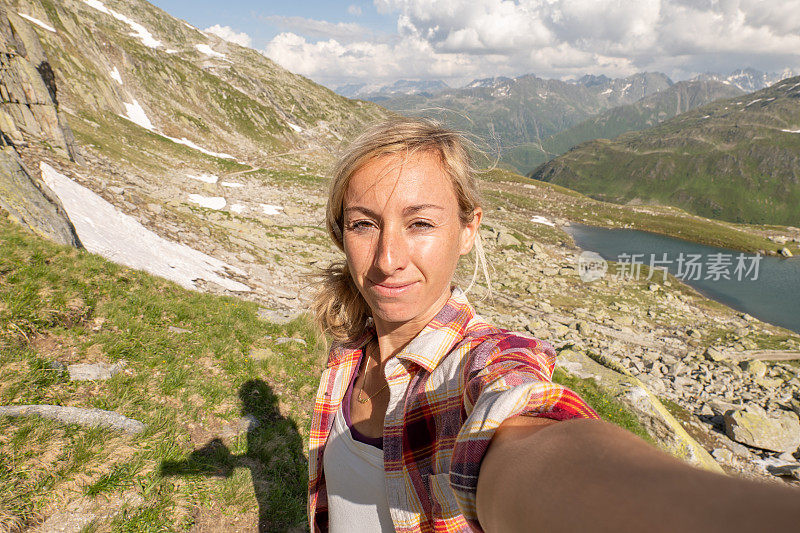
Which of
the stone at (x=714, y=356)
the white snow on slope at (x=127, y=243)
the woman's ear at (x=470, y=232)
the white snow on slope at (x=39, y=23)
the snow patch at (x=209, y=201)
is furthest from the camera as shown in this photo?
the white snow on slope at (x=39, y=23)

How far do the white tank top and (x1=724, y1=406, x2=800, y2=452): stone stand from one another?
1568 cm

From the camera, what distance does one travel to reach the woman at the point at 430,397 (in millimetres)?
1246

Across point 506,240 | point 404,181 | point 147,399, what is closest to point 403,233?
point 404,181

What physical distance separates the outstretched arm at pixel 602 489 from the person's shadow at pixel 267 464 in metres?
5.05

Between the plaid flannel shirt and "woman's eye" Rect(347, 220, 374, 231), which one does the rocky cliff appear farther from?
the plaid flannel shirt

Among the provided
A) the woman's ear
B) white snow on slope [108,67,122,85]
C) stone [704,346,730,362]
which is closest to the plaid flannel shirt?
the woman's ear

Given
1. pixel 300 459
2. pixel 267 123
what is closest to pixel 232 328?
pixel 300 459

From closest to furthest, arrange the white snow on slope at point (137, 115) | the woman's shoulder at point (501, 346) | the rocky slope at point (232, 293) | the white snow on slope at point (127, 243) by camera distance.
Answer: the woman's shoulder at point (501, 346) → the rocky slope at point (232, 293) → the white snow on slope at point (127, 243) → the white snow on slope at point (137, 115)

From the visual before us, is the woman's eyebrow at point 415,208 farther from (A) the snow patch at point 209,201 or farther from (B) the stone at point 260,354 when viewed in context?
(A) the snow patch at point 209,201

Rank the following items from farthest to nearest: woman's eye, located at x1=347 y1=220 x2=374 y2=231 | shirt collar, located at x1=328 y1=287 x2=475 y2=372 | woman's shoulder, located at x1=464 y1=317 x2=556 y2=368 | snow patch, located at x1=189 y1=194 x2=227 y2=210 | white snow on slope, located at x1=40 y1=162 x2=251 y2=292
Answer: snow patch, located at x1=189 y1=194 x2=227 y2=210
white snow on slope, located at x1=40 y1=162 x2=251 y2=292
woman's eye, located at x1=347 y1=220 x2=374 y2=231
shirt collar, located at x1=328 y1=287 x2=475 y2=372
woman's shoulder, located at x1=464 y1=317 x2=556 y2=368

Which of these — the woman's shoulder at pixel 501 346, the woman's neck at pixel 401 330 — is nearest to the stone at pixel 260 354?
the woman's neck at pixel 401 330

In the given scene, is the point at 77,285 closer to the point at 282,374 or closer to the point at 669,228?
the point at 282,374

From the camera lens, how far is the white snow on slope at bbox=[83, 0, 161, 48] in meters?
86.1

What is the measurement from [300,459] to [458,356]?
5.42m
